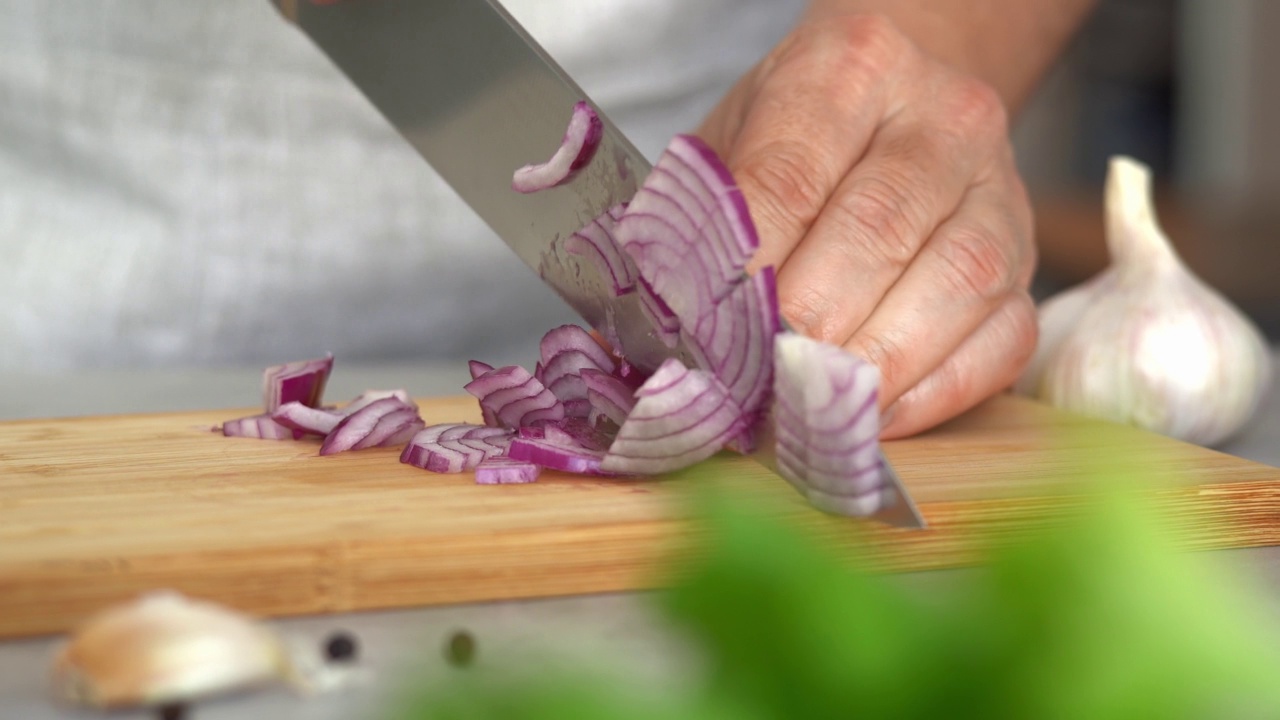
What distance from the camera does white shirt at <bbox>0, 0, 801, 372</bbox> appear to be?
189 centimetres

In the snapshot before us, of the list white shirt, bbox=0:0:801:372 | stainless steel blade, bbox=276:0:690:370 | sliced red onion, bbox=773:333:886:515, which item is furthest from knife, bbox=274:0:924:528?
white shirt, bbox=0:0:801:372

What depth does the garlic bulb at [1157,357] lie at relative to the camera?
53.2 inches

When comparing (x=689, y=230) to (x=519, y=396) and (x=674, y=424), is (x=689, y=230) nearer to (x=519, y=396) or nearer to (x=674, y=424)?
(x=674, y=424)

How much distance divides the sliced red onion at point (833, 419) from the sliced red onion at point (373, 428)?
41cm

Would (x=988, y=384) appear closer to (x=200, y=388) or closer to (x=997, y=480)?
(x=997, y=480)

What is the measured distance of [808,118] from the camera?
1.36 meters

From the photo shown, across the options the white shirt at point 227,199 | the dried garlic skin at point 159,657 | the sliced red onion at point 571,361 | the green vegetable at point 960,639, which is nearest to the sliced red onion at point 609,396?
the sliced red onion at point 571,361

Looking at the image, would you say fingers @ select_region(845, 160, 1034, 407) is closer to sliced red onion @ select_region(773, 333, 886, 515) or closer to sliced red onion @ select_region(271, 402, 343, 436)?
sliced red onion @ select_region(773, 333, 886, 515)

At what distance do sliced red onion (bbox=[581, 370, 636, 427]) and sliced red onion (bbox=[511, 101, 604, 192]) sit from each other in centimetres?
19

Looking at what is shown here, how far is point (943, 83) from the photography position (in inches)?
58.0

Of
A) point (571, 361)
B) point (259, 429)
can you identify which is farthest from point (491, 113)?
point (259, 429)

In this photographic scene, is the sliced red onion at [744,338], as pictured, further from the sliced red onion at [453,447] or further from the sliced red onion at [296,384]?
the sliced red onion at [296,384]

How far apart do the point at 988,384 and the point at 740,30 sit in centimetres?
110

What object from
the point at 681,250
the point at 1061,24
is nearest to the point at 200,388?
the point at 681,250
